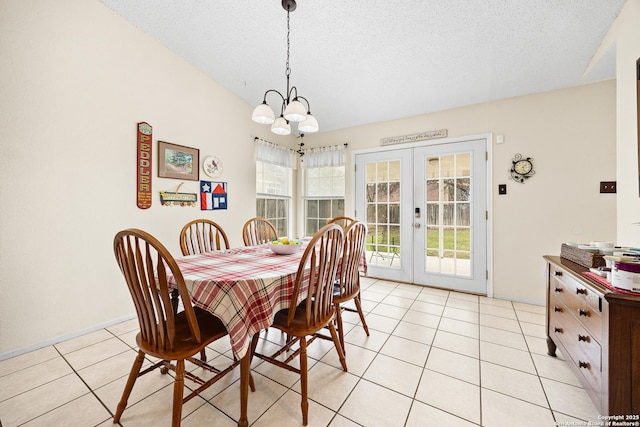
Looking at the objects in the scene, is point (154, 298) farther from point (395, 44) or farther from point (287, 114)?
point (395, 44)

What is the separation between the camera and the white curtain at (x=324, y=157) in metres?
4.02

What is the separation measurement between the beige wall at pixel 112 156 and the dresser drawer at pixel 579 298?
1.39m

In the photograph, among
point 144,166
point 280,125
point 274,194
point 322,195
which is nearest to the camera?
point 280,125

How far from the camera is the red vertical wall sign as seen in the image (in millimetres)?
2473

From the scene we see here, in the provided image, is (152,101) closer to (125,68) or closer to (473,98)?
(125,68)

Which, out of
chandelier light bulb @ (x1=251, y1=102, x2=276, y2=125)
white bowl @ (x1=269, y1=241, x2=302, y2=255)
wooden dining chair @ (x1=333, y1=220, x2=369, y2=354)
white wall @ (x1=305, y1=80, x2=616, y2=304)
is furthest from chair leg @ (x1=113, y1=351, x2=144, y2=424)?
white wall @ (x1=305, y1=80, x2=616, y2=304)

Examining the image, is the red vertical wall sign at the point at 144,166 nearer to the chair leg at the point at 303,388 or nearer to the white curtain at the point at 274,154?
the white curtain at the point at 274,154

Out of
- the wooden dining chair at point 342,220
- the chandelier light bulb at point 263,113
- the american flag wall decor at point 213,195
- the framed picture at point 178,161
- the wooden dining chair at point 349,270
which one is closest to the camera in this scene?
the wooden dining chair at point 349,270

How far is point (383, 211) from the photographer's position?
378 centimetres

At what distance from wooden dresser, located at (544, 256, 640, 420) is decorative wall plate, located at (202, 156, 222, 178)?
331cm

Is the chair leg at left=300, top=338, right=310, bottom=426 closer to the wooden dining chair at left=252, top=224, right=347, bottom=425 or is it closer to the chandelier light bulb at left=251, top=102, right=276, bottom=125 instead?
the wooden dining chair at left=252, top=224, right=347, bottom=425

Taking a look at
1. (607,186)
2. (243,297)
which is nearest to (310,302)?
(243,297)

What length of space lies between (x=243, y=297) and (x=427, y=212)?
2.91 meters

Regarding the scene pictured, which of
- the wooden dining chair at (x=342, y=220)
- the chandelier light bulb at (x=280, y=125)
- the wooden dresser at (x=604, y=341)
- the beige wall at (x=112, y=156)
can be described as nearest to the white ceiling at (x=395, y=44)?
the beige wall at (x=112, y=156)
